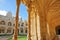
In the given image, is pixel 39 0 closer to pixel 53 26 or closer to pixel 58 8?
pixel 58 8

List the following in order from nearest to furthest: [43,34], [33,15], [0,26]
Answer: [43,34], [33,15], [0,26]

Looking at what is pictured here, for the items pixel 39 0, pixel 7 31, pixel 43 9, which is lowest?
pixel 7 31

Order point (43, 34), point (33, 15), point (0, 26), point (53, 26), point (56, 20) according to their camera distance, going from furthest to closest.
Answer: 1. point (0, 26)
2. point (53, 26)
3. point (56, 20)
4. point (33, 15)
5. point (43, 34)

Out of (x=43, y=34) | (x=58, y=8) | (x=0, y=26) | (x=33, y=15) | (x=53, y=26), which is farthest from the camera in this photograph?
(x=0, y=26)

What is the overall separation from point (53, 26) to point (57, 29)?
824 millimetres

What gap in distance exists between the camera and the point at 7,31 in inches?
1357

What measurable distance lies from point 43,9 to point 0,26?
83.1ft

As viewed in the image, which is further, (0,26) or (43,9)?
(0,26)

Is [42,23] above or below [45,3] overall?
below

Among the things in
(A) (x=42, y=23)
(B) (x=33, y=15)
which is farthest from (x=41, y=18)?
(B) (x=33, y=15)

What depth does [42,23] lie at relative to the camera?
30.7 feet

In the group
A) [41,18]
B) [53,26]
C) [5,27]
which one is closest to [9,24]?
[5,27]

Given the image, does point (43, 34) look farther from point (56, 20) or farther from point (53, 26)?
point (53, 26)

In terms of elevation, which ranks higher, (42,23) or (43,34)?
(42,23)
